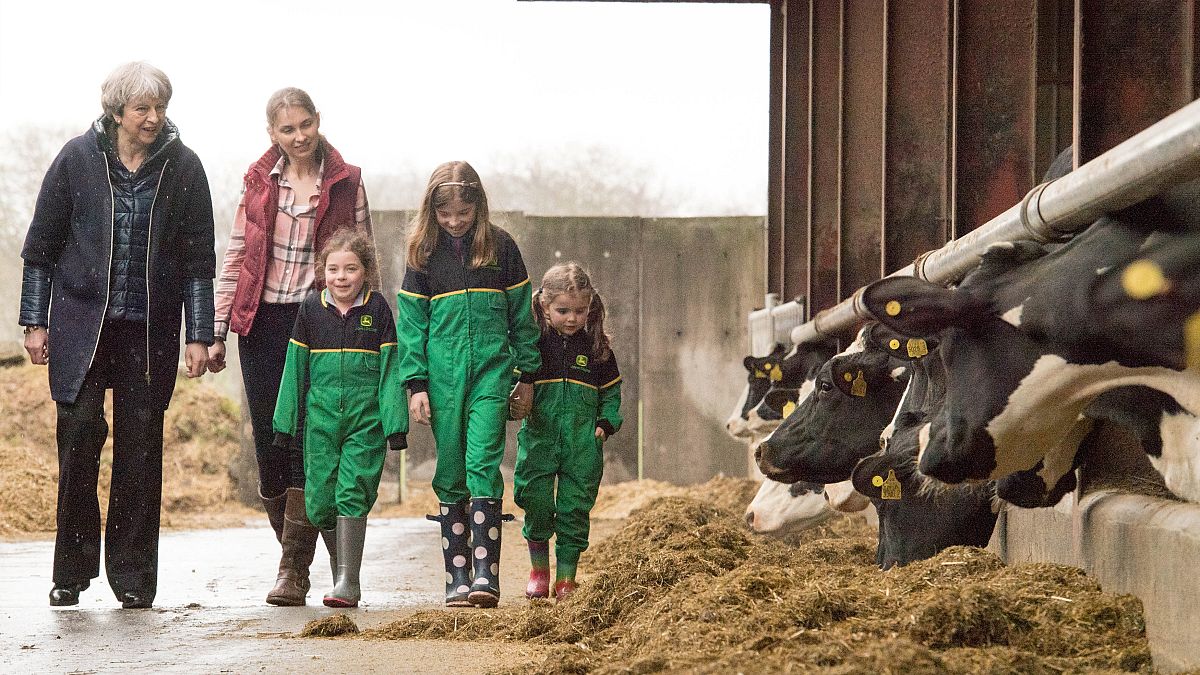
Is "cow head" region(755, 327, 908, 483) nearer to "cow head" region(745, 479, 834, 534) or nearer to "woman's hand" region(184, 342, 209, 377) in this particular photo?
"cow head" region(745, 479, 834, 534)

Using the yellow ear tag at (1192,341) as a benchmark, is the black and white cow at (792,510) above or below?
below

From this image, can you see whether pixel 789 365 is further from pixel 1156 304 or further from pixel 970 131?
pixel 1156 304

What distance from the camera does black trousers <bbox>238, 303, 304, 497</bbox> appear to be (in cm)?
666

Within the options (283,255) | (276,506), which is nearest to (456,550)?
(276,506)

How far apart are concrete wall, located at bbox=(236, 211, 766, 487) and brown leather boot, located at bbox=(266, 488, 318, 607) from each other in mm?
8535

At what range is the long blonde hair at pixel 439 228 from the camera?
20.8 feet

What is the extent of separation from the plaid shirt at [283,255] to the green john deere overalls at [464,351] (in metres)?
0.61

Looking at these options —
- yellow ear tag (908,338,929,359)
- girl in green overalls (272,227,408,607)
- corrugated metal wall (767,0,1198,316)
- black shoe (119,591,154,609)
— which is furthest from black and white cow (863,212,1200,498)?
black shoe (119,591,154,609)

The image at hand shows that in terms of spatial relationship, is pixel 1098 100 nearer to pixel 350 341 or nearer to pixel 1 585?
pixel 350 341

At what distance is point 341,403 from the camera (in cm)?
628

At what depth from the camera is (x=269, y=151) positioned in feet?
22.5

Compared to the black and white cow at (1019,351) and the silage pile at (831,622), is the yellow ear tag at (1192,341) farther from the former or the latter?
the silage pile at (831,622)

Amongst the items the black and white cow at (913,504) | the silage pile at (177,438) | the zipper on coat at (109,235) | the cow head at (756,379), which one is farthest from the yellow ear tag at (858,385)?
the silage pile at (177,438)

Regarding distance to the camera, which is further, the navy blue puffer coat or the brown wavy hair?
the brown wavy hair
